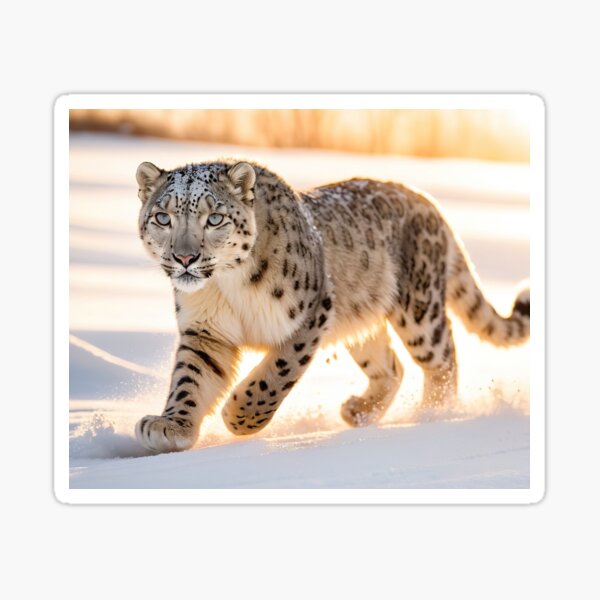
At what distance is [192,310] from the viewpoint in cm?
1161

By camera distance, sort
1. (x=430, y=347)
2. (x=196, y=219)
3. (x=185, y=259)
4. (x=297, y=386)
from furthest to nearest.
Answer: (x=430, y=347) < (x=297, y=386) < (x=196, y=219) < (x=185, y=259)

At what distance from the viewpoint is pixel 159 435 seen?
444 inches

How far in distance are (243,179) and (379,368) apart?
226 centimetres

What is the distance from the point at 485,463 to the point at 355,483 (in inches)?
31.1

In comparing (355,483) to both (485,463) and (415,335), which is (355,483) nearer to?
(485,463)

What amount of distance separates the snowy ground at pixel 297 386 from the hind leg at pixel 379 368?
0.32 feet

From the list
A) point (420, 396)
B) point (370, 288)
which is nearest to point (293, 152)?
point (370, 288)

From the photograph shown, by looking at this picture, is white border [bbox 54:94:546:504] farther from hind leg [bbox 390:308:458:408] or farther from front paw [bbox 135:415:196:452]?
hind leg [bbox 390:308:458:408]

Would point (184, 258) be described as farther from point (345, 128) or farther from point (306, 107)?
point (345, 128)

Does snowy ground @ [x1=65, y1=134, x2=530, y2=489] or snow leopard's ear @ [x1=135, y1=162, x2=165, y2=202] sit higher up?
snow leopard's ear @ [x1=135, y1=162, x2=165, y2=202]

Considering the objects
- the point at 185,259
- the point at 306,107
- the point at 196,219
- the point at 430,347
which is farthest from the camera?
the point at 430,347

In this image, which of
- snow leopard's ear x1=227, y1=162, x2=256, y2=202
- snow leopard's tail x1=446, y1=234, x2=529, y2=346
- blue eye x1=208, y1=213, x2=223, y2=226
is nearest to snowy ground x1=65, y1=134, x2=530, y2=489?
snow leopard's tail x1=446, y1=234, x2=529, y2=346

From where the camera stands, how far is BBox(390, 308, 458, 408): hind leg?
12.8m

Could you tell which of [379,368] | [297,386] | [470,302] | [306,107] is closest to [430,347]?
[379,368]
